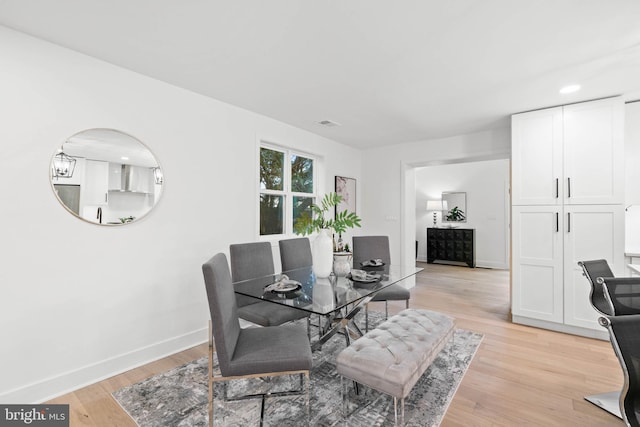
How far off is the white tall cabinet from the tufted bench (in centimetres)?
188

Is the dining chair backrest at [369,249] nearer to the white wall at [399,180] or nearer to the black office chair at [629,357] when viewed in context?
the white wall at [399,180]

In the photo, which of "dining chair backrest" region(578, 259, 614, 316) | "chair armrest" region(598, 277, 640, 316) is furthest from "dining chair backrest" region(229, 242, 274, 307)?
"dining chair backrest" region(578, 259, 614, 316)

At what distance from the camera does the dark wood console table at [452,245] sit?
23.7 feet

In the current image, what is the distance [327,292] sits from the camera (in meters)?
2.20

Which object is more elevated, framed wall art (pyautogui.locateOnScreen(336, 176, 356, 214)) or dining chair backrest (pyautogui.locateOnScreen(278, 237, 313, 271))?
framed wall art (pyautogui.locateOnScreen(336, 176, 356, 214))

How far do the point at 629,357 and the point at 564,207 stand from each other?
8.65 ft

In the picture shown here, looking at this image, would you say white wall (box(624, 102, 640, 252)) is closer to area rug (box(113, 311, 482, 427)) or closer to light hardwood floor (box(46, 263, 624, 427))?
light hardwood floor (box(46, 263, 624, 427))

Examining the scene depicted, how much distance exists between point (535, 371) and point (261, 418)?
2223 millimetres

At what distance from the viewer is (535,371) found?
2412 mm

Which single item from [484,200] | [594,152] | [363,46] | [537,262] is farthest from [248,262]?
[484,200]

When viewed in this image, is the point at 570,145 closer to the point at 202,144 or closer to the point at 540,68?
the point at 540,68

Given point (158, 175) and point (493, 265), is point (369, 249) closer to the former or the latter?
point (158, 175)

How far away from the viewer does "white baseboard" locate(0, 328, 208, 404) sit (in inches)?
77.7

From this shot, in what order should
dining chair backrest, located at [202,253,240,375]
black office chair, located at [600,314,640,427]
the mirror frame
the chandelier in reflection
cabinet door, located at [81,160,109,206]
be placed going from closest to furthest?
black office chair, located at [600,314,640,427]
dining chair backrest, located at [202,253,240,375]
the chandelier in reflection
cabinet door, located at [81,160,109,206]
the mirror frame
